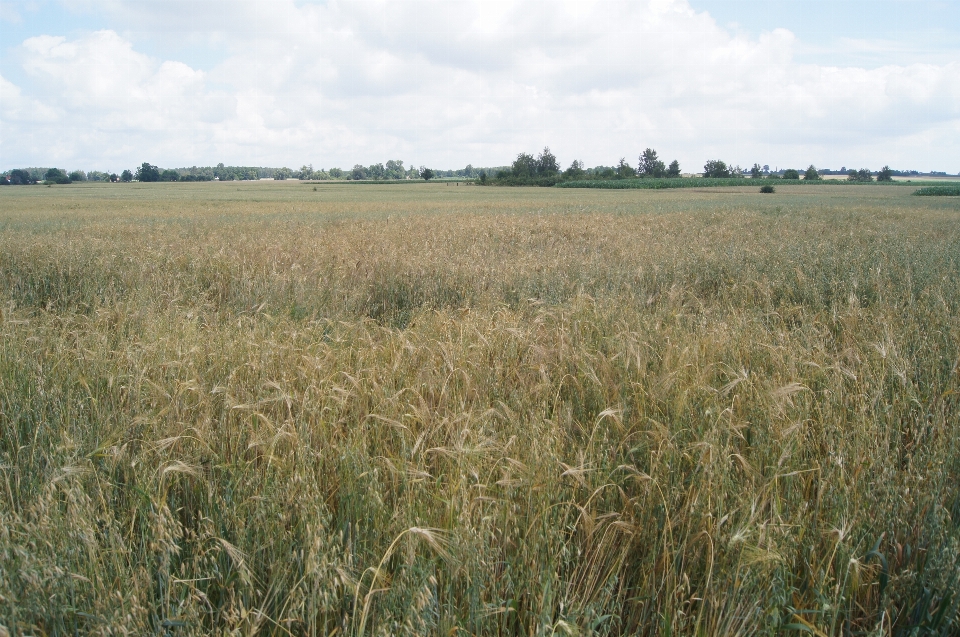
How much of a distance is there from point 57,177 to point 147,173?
665 inches

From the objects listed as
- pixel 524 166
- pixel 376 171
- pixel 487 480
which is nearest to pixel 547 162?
pixel 524 166

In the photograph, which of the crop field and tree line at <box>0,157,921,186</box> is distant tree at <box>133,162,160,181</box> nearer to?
tree line at <box>0,157,921,186</box>

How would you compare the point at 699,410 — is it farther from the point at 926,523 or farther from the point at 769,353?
the point at 769,353

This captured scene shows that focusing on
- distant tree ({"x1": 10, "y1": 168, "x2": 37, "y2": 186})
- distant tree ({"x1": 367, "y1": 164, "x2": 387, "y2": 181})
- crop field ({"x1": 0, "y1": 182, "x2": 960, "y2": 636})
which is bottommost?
crop field ({"x1": 0, "y1": 182, "x2": 960, "y2": 636})

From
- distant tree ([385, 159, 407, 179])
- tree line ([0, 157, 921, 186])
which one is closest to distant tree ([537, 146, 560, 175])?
tree line ([0, 157, 921, 186])

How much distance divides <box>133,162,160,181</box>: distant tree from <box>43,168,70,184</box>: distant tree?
40.7 ft

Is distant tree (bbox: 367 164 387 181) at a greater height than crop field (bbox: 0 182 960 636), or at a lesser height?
greater

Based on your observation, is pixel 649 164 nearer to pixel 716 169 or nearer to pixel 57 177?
pixel 716 169

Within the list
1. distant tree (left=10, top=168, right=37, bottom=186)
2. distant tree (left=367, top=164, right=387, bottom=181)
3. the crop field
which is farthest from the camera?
distant tree (left=367, top=164, right=387, bottom=181)

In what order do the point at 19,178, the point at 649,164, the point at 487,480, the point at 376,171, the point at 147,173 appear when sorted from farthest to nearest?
the point at 376,171 → the point at 649,164 → the point at 147,173 → the point at 19,178 → the point at 487,480

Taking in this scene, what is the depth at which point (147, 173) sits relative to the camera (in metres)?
111

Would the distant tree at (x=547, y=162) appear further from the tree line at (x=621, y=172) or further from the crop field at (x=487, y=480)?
the crop field at (x=487, y=480)

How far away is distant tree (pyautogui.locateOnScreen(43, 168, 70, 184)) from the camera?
309 ft

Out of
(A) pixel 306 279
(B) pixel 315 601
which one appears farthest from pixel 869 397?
(A) pixel 306 279
